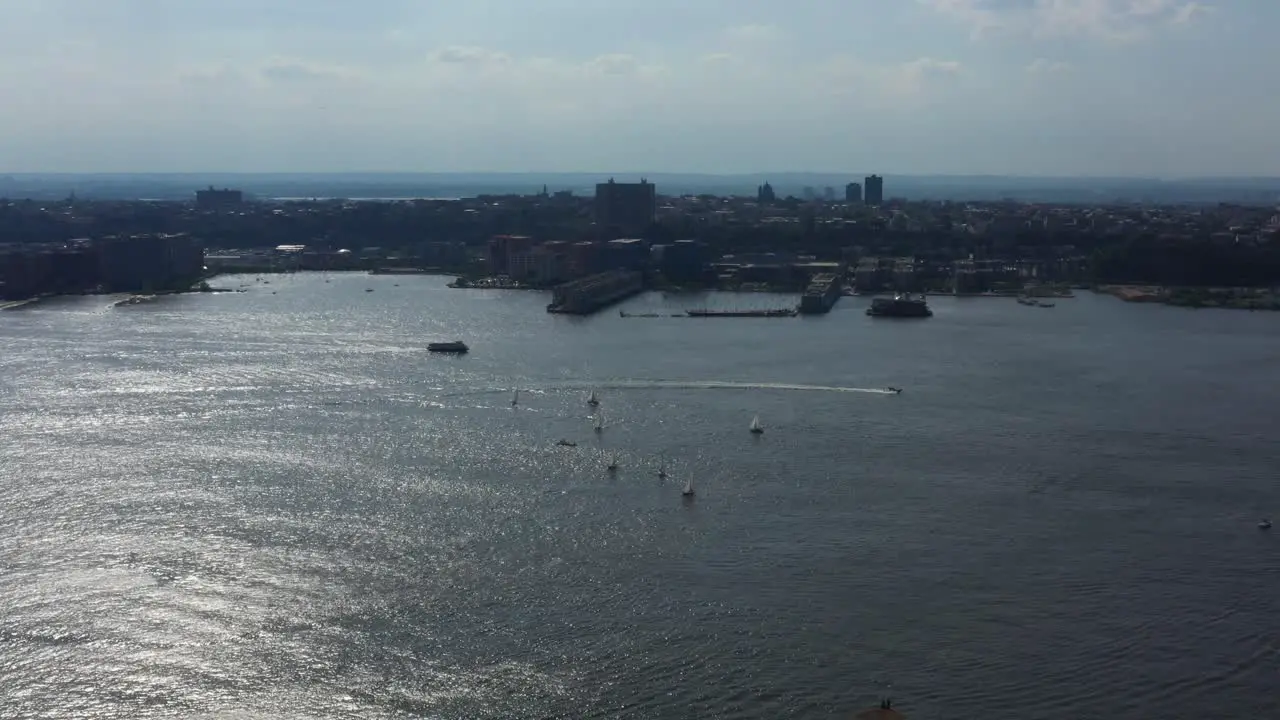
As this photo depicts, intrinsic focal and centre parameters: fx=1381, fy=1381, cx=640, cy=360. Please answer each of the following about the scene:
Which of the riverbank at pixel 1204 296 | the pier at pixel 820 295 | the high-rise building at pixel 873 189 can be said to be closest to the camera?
the pier at pixel 820 295

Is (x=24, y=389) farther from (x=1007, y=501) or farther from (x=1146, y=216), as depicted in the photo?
(x=1146, y=216)

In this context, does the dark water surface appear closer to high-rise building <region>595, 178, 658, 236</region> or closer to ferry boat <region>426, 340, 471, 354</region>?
ferry boat <region>426, 340, 471, 354</region>

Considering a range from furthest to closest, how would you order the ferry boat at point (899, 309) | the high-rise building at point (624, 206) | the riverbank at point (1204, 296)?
1. the high-rise building at point (624, 206)
2. the riverbank at point (1204, 296)
3. the ferry boat at point (899, 309)

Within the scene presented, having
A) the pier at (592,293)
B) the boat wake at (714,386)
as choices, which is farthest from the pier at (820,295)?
the boat wake at (714,386)

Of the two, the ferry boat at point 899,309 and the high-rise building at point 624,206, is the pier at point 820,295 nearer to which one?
the ferry boat at point 899,309

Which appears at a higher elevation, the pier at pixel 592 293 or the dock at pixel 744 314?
the pier at pixel 592 293

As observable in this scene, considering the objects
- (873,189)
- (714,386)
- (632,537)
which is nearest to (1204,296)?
(714,386)

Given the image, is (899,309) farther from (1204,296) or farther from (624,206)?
(624,206)
